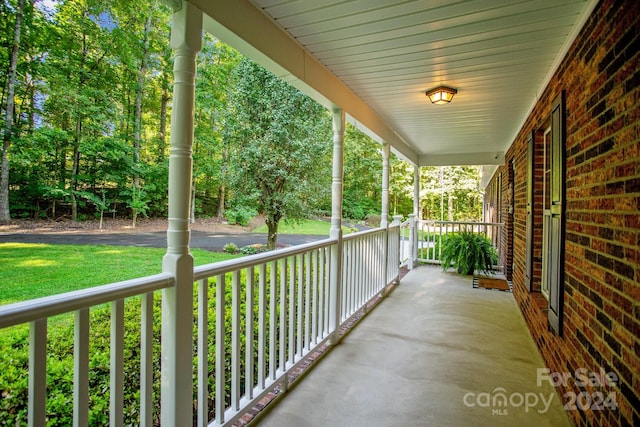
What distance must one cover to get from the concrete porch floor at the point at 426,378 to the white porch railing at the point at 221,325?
0.24 metres

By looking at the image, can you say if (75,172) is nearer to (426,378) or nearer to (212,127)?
(426,378)

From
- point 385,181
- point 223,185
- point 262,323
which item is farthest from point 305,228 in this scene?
point 262,323

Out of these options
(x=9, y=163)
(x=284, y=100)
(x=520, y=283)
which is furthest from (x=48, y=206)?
(x=284, y=100)

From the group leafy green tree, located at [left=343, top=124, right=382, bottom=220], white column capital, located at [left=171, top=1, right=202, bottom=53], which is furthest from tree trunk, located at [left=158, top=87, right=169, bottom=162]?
leafy green tree, located at [left=343, top=124, right=382, bottom=220]

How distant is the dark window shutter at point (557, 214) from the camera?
2.19 meters

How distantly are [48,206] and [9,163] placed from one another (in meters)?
0.44

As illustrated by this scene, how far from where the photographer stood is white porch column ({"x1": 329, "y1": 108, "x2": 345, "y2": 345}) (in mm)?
3025

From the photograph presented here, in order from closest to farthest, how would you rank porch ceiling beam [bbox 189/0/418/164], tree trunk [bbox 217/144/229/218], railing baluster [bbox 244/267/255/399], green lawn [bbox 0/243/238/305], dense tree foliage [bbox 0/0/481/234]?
porch ceiling beam [bbox 189/0/418/164]
railing baluster [bbox 244/267/255/399]
dense tree foliage [bbox 0/0/481/234]
green lawn [bbox 0/243/238/305]
tree trunk [bbox 217/144/229/218]

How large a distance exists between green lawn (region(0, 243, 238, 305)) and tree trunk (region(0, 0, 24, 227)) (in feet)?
0.96

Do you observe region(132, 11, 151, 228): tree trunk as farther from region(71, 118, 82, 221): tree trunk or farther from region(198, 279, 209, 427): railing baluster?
region(198, 279, 209, 427): railing baluster

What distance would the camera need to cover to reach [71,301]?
1.03 m

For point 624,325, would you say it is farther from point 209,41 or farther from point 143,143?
point 209,41

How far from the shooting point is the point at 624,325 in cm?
131

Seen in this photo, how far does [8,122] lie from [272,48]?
1.70 metres
